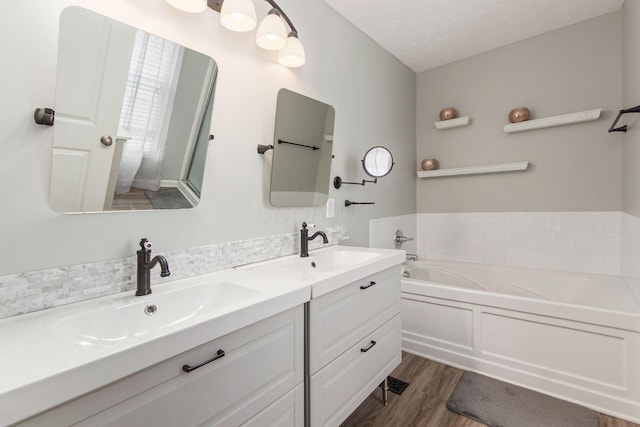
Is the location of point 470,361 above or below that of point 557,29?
below

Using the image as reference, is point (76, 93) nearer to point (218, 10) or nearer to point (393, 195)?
point (218, 10)

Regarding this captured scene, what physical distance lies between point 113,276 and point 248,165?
79 centimetres

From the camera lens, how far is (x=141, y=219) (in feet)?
3.85

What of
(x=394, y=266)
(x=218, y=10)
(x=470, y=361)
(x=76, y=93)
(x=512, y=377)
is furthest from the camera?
(x=470, y=361)

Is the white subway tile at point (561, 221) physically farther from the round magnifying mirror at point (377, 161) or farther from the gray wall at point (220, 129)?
the round magnifying mirror at point (377, 161)

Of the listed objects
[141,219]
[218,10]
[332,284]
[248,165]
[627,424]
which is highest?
[218,10]

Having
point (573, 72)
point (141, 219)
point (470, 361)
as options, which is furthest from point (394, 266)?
point (573, 72)

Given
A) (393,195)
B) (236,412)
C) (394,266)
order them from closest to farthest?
(236,412)
(394,266)
(393,195)

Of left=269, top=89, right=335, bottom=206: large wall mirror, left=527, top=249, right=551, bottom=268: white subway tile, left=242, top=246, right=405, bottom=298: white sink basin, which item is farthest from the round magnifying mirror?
left=527, top=249, right=551, bottom=268: white subway tile

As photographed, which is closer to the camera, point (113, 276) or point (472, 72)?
point (113, 276)

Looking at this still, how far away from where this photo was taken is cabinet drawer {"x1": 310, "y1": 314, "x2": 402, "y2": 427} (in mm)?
1222

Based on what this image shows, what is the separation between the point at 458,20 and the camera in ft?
7.69

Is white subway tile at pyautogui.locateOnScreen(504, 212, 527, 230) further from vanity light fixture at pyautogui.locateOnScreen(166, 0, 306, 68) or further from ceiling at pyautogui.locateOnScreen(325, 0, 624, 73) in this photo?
vanity light fixture at pyautogui.locateOnScreen(166, 0, 306, 68)

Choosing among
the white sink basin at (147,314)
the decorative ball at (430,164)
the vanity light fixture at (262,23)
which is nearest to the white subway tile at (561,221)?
the decorative ball at (430,164)
